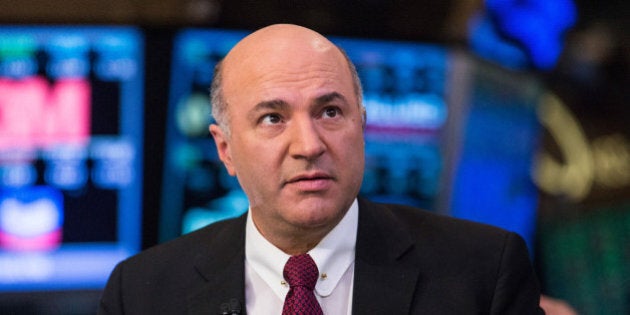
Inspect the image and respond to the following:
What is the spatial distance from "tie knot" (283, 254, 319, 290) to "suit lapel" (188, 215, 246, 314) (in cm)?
13

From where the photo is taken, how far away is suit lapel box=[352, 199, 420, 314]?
2.02 m

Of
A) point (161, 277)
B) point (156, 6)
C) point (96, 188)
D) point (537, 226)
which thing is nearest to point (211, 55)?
point (156, 6)

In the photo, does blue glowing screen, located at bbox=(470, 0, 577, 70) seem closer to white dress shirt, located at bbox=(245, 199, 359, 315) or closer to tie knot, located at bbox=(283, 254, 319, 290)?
white dress shirt, located at bbox=(245, 199, 359, 315)

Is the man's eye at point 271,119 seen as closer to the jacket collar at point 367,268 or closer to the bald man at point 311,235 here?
the bald man at point 311,235

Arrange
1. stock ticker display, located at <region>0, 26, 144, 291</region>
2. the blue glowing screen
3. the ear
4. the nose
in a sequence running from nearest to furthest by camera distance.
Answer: the nose, the ear, stock ticker display, located at <region>0, 26, 144, 291</region>, the blue glowing screen

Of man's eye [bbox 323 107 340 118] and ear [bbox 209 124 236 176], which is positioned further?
ear [bbox 209 124 236 176]

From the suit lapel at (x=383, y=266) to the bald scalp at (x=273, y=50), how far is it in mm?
286

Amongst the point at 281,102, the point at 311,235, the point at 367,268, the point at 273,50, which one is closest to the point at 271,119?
the point at 281,102

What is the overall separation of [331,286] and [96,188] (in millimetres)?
2319

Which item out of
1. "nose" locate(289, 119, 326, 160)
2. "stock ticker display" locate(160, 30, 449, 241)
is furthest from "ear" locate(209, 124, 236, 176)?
"stock ticker display" locate(160, 30, 449, 241)

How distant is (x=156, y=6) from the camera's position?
4273 mm

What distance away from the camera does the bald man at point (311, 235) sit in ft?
6.48

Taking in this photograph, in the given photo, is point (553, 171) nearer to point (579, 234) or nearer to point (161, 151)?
point (579, 234)

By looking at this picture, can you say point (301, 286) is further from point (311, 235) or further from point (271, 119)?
point (271, 119)
